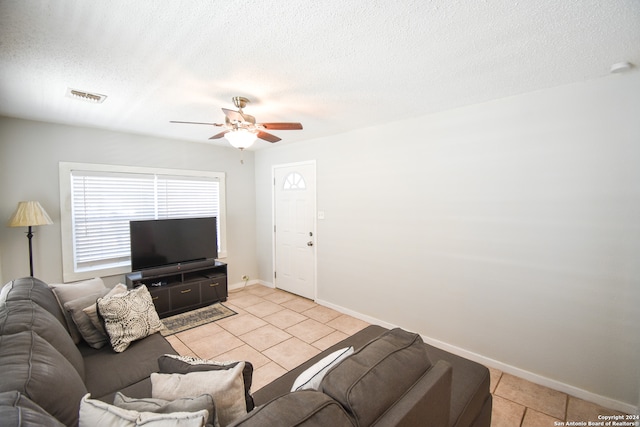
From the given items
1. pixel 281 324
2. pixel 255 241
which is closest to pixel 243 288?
pixel 255 241

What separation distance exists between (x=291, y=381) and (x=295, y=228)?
10.3 ft

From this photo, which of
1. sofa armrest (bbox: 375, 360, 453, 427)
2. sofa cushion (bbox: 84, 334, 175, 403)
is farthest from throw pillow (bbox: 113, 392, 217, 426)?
sofa cushion (bbox: 84, 334, 175, 403)

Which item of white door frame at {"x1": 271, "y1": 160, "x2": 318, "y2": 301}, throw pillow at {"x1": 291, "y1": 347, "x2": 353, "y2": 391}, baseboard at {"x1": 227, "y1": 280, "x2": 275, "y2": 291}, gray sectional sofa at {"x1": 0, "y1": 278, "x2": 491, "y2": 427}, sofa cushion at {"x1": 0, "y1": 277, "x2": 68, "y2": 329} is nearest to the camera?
gray sectional sofa at {"x1": 0, "y1": 278, "x2": 491, "y2": 427}

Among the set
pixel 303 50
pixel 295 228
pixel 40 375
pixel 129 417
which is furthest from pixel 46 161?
pixel 129 417

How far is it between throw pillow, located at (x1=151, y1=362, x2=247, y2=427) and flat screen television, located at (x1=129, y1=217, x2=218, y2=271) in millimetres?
3177

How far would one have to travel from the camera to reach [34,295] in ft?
6.35

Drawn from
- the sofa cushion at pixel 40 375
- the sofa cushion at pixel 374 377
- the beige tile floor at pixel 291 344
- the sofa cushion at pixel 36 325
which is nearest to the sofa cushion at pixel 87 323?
the sofa cushion at pixel 36 325

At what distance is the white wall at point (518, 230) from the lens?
2145mm

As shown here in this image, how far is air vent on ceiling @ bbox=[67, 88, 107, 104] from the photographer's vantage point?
247 centimetres

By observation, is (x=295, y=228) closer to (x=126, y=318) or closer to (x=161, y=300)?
(x=161, y=300)

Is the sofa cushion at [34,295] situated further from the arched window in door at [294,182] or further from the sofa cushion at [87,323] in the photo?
the arched window in door at [294,182]

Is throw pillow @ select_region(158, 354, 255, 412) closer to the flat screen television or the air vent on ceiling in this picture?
the air vent on ceiling

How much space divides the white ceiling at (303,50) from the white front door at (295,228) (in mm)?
1780

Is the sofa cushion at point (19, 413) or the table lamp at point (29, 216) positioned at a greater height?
the table lamp at point (29, 216)
